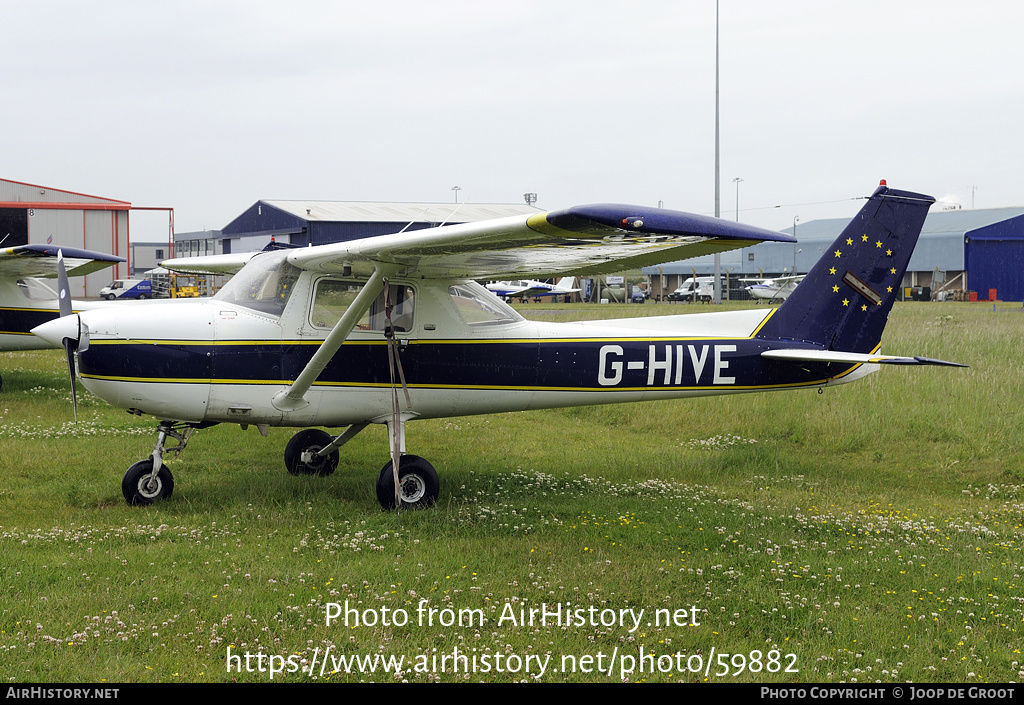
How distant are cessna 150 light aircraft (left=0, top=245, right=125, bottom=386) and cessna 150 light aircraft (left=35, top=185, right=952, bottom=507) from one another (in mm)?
9016

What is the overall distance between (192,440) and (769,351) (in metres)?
7.39

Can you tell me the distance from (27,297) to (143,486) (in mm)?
10415

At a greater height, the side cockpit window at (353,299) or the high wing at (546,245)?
the high wing at (546,245)

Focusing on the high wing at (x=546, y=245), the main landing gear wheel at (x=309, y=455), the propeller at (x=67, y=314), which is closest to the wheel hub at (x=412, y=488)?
the main landing gear wheel at (x=309, y=455)

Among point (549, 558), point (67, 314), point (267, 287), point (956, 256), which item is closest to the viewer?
point (549, 558)

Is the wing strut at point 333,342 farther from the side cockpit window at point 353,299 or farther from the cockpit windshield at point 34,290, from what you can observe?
the cockpit windshield at point 34,290

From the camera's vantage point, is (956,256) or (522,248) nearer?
(522,248)

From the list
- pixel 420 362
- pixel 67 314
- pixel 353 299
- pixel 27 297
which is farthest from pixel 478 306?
pixel 27 297

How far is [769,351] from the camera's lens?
9.24 metres

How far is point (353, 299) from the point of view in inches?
316

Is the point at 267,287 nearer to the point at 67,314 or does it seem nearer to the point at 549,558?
the point at 67,314

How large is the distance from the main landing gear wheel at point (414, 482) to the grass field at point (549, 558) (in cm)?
20

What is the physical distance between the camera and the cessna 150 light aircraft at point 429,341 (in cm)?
729

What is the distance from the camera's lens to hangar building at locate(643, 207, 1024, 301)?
5341 cm
